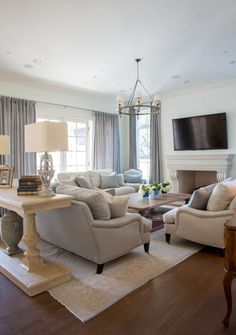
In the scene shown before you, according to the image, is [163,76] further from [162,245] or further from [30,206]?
[30,206]

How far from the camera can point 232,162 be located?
611 cm

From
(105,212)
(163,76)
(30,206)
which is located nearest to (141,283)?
(105,212)

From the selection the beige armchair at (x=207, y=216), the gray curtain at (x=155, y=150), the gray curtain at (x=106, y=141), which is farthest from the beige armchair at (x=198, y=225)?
the gray curtain at (x=106, y=141)

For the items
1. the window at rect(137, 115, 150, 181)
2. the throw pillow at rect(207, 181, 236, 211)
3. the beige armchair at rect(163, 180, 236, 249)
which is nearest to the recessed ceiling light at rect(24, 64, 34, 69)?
the beige armchair at rect(163, 180, 236, 249)

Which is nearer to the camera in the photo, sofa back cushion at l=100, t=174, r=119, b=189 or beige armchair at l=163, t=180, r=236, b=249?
beige armchair at l=163, t=180, r=236, b=249

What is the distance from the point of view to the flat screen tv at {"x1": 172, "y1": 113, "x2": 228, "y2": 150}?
619 cm

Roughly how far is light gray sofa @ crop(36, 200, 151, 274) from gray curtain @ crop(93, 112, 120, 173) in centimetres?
422

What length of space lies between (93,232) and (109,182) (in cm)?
379

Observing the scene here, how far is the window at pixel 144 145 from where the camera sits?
7891 mm

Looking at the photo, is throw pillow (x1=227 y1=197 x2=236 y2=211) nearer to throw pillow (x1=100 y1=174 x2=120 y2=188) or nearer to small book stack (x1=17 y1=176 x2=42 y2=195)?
small book stack (x1=17 y1=176 x2=42 y2=195)

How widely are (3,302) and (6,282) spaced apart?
0.36 m

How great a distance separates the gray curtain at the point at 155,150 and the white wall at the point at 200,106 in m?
0.15

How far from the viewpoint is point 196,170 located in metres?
Answer: 6.62

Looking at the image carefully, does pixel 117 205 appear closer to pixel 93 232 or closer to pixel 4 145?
pixel 93 232
